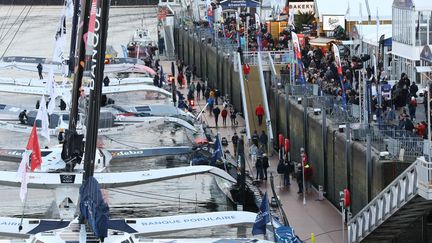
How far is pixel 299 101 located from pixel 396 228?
1512cm

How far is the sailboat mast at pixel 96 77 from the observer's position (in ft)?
85.4

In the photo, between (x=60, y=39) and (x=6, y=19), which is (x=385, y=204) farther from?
(x=6, y=19)

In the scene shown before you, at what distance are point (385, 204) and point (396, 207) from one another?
2.06 feet

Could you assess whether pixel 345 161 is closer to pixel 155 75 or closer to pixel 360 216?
pixel 360 216

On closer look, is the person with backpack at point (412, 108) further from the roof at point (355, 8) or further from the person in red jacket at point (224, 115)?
the roof at point (355, 8)

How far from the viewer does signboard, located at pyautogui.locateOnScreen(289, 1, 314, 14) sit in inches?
→ 3275

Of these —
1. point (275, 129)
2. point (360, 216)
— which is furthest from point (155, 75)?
Answer: point (360, 216)

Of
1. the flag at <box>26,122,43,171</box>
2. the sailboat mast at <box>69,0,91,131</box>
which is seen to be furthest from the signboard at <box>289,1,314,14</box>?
the flag at <box>26,122,43,171</box>

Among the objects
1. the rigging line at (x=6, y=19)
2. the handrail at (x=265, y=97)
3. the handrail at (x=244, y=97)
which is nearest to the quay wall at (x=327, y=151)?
the handrail at (x=265, y=97)

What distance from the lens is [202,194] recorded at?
39.9 meters

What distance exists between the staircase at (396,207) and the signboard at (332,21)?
38.5m

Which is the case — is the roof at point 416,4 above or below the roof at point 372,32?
above

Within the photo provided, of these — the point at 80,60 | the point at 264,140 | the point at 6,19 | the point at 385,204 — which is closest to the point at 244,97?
the point at 264,140

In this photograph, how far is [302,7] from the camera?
85.4m
